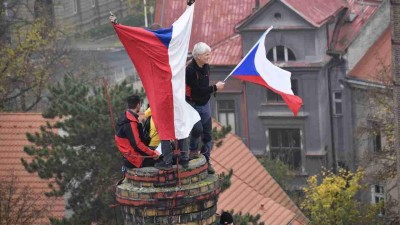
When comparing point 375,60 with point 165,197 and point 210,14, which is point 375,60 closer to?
point 210,14

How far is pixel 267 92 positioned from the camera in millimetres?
57156

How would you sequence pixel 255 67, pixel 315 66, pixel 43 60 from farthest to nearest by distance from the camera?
pixel 43 60
pixel 315 66
pixel 255 67

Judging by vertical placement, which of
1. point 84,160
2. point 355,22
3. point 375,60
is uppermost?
point 355,22

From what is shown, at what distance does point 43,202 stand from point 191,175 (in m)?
20.1

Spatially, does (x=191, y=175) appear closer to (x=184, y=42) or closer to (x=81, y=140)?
(x=184, y=42)

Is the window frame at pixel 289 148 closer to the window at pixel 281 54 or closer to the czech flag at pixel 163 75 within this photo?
the window at pixel 281 54

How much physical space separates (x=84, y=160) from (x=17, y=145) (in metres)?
8.05

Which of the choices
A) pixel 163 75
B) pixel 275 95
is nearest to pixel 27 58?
pixel 275 95

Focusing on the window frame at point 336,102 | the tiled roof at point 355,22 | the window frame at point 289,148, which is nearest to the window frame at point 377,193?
the window frame at point 289,148

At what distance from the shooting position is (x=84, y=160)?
108 ft

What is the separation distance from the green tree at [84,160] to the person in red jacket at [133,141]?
1467cm

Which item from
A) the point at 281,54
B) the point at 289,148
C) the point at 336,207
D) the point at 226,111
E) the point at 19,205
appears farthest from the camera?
the point at 226,111

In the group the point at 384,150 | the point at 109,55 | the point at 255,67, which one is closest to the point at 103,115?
the point at 255,67

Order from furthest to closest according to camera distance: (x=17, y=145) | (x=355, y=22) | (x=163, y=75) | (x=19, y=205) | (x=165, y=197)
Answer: (x=355, y=22)
(x=17, y=145)
(x=19, y=205)
(x=163, y=75)
(x=165, y=197)
